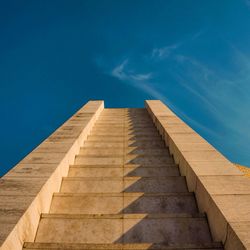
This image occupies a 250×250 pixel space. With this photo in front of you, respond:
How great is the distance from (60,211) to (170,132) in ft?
13.4

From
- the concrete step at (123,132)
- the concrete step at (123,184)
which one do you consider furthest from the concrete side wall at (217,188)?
the concrete step at (123,132)

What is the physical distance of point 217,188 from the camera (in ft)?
13.1

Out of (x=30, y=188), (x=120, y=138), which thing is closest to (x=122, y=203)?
(x=30, y=188)

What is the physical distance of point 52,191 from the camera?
4.60 metres

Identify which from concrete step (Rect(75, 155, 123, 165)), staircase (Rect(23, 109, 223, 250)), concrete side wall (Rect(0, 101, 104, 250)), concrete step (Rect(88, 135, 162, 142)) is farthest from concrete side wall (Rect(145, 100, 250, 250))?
concrete side wall (Rect(0, 101, 104, 250))

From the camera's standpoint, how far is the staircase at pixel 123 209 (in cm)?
361

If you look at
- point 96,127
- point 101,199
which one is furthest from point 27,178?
point 96,127

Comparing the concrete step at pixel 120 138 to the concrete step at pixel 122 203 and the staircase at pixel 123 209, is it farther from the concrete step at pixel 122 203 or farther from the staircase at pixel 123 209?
the concrete step at pixel 122 203

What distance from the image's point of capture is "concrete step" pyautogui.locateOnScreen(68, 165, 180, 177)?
5.68 metres

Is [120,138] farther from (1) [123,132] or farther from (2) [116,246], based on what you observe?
(2) [116,246]

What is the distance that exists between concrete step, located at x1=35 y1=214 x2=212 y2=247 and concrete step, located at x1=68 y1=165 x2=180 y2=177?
174 centimetres

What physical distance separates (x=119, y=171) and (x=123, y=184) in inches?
24.9

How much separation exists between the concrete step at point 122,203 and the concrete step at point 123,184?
380 millimetres

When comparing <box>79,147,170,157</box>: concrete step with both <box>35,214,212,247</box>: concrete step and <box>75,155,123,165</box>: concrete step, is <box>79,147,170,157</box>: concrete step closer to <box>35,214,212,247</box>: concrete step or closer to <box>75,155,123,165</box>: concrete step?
<box>75,155,123,165</box>: concrete step
